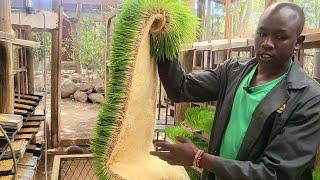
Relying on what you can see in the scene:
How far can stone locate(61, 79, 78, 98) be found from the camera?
34.0ft

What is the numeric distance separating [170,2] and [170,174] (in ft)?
1.83

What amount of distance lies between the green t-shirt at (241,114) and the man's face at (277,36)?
0.29ft

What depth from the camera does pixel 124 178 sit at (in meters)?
1.04

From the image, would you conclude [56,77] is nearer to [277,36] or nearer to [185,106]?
[185,106]

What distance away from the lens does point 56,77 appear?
533cm

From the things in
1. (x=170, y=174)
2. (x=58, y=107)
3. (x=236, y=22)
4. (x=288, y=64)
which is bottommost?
(x=58, y=107)

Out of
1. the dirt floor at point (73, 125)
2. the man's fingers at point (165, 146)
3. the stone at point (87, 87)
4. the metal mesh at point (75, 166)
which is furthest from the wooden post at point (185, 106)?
the stone at point (87, 87)

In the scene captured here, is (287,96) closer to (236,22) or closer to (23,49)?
(236,22)

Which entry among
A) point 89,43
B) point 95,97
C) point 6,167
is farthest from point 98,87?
point 6,167

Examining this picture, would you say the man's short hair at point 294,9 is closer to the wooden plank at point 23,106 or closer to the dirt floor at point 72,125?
the dirt floor at point 72,125

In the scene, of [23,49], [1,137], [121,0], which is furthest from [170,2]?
[23,49]

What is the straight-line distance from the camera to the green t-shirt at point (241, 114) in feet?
3.61

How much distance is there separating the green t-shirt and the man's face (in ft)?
0.29

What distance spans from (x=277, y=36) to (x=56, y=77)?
4.72 m
